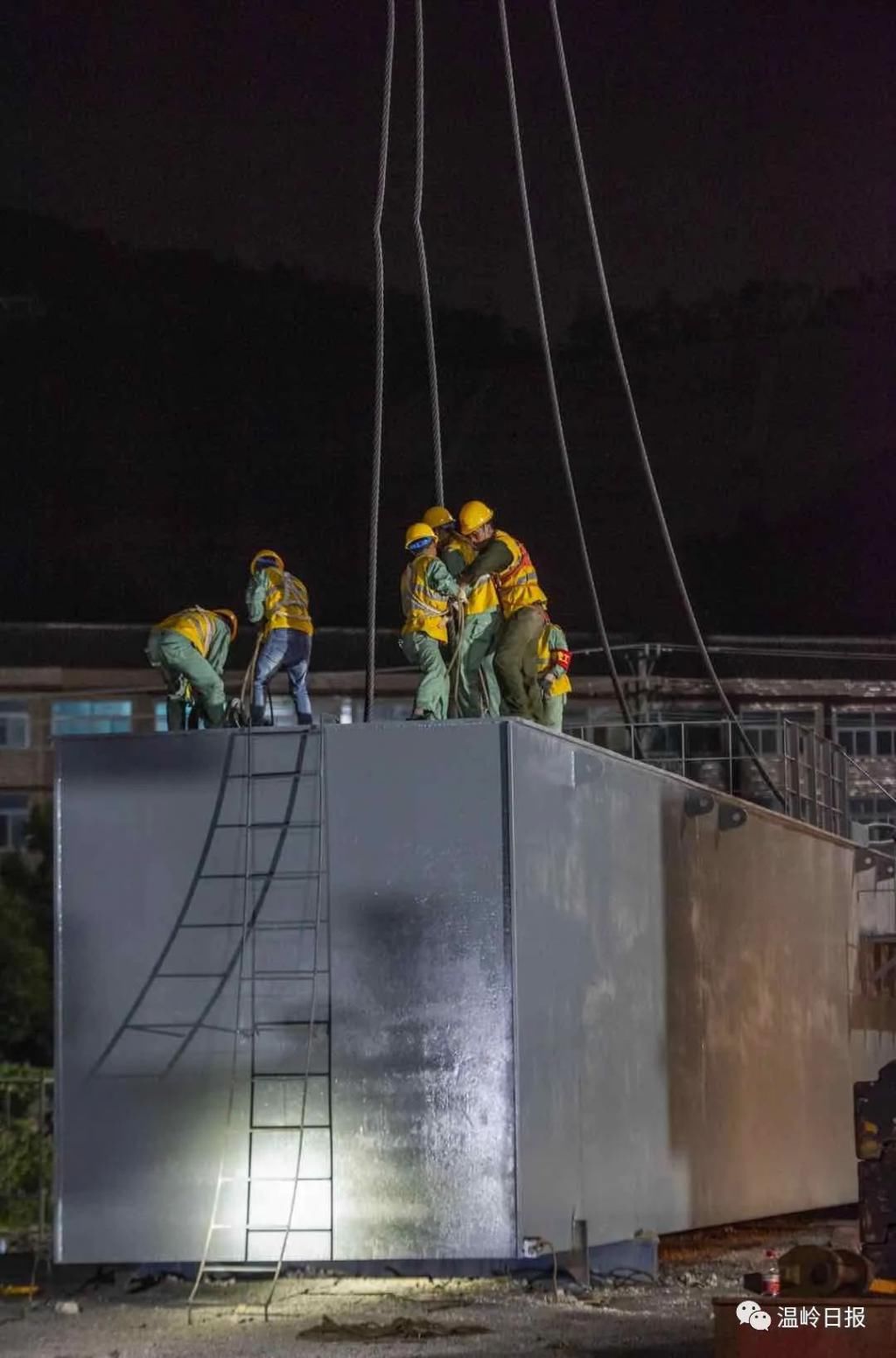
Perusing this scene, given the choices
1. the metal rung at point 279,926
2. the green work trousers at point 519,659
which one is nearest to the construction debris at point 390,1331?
the metal rung at point 279,926

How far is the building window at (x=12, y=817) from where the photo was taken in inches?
2312

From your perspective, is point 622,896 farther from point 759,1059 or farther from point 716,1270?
point 759,1059

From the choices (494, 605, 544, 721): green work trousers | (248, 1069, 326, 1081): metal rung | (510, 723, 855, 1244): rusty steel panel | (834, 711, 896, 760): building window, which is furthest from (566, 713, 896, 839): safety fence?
(834, 711, 896, 760): building window

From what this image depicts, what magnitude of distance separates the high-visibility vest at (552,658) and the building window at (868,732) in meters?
→ 41.5

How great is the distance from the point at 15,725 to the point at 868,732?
23.1 metres

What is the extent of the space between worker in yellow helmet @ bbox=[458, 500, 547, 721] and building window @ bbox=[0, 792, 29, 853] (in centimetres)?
4505

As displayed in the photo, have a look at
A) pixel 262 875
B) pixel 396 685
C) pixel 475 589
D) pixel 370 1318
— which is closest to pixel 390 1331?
pixel 370 1318

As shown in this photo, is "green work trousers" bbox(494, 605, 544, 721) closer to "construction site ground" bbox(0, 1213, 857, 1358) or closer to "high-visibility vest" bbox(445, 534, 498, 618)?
"high-visibility vest" bbox(445, 534, 498, 618)

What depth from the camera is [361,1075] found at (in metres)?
12.4

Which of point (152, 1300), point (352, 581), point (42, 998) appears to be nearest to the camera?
point (152, 1300)

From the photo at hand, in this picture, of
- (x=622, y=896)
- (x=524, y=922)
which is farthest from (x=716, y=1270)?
(x=524, y=922)

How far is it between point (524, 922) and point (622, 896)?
1.83 metres

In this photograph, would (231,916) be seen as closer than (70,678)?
Yes

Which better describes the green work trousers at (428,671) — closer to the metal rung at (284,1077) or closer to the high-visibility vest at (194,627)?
the high-visibility vest at (194,627)
